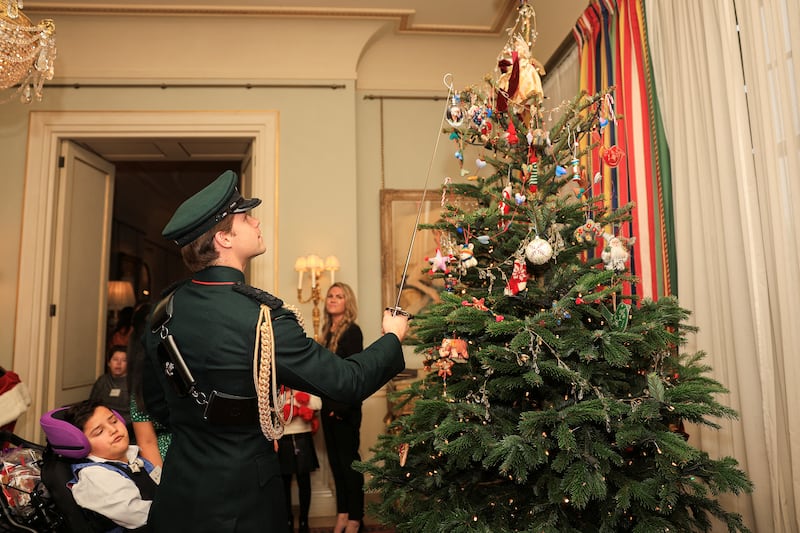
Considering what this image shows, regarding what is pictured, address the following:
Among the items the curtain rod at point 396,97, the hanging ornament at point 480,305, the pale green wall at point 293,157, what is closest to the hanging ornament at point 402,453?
the hanging ornament at point 480,305

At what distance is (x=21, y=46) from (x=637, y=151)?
317 cm

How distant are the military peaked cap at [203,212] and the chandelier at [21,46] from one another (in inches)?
74.1

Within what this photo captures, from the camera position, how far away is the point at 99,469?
85.3 inches

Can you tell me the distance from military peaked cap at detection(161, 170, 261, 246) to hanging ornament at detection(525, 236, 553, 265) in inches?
36.1

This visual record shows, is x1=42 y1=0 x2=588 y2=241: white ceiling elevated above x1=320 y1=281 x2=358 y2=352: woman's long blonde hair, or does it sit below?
above

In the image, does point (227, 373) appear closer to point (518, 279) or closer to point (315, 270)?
point (518, 279)

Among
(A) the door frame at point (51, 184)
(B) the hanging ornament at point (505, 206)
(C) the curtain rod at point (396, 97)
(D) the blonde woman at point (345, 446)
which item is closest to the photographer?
(B) the hanging ornament at point (505, 206)

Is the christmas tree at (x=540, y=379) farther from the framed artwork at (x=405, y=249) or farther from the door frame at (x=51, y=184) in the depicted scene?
the door frame at (x=51, y=184)

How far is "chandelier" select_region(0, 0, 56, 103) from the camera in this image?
2.71 meters

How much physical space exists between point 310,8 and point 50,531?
13.6 feet

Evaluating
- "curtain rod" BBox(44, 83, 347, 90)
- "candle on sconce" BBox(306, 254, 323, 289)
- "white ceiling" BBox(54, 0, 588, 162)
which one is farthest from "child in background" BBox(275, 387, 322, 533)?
"curtain rod" BBox(44, 83, 347, 90)

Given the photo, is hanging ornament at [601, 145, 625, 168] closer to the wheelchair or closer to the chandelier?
the wheelchair

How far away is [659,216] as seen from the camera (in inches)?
116

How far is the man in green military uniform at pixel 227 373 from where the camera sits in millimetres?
1432
